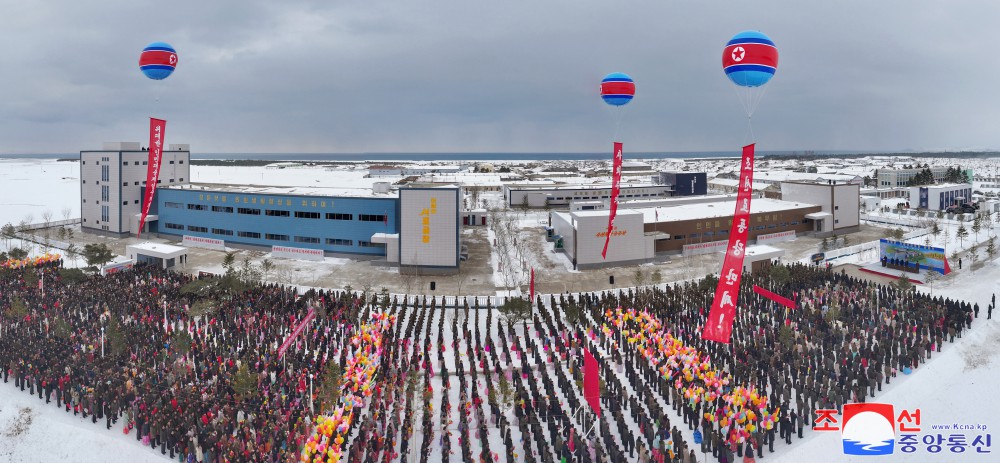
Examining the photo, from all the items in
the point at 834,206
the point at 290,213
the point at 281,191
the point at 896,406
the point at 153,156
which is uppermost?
the point at 153,156

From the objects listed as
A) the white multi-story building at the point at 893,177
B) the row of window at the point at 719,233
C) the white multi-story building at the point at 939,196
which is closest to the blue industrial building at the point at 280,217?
the row of window at the point at 719,233

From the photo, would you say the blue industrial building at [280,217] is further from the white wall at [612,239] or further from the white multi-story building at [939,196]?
the white multi-story building at [939,196]

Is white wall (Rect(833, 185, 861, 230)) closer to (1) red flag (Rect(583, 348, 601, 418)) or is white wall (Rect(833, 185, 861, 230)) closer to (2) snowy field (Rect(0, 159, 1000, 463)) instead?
(2) snowy field (Rect(0, 159, 1000, 463))

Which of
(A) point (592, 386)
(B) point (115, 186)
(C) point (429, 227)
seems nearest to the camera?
(A) point (592, 386)

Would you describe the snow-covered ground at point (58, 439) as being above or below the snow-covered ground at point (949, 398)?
below

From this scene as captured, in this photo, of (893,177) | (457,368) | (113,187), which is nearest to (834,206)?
(457,368)

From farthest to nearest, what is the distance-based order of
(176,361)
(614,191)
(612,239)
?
1. (612,239)
2. (614,191)
3. (176,361)

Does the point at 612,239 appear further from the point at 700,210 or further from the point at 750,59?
the point at 750,59

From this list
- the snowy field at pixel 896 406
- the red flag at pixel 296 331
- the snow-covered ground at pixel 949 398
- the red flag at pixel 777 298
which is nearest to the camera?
the snow-covered ground at pixel 949 398
